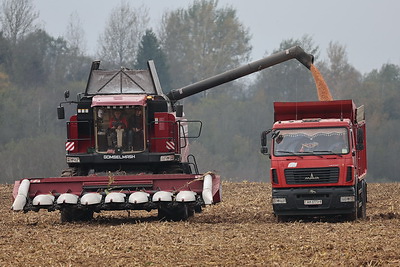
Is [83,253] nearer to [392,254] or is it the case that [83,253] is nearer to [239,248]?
[239,248]

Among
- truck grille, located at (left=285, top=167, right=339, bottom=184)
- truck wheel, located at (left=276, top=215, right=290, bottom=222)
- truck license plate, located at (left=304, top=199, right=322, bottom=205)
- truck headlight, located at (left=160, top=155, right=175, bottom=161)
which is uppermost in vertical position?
truck headlight, located at (left=160, top=155, right=175, bottom=161)

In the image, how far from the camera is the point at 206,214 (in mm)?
23375

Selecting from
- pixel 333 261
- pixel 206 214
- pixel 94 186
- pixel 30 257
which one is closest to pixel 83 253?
pixel 30 257

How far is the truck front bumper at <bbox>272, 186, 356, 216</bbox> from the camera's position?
20.1 m

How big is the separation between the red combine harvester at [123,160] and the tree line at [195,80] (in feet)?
120

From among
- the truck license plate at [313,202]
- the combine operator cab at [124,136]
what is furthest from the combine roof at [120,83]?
the truck license plate at [313,202]

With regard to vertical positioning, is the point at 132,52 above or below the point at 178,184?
above

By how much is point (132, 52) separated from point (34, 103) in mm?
15363

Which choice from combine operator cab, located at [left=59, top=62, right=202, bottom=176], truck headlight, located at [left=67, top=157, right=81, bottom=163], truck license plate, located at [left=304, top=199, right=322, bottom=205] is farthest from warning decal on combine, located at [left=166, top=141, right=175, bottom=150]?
truck license plate, located at [left=304, top=199, right=322, bottom=205]

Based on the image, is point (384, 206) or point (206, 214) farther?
point (384, 206)

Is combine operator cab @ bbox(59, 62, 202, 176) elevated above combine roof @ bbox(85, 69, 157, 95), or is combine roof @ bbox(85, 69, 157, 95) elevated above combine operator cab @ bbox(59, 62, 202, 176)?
combine roof @ bbox(85, 69, 157, 95)

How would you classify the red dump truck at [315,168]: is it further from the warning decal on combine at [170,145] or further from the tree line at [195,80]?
the tree line at [195,80]

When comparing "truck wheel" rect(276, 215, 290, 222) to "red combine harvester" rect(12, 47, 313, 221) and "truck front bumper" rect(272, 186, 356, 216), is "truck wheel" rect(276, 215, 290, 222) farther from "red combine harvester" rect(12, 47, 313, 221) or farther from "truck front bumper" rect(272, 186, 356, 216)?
"red combine harvester" rect(12, 47, 313, 221)

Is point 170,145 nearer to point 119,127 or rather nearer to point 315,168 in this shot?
point 119,127
